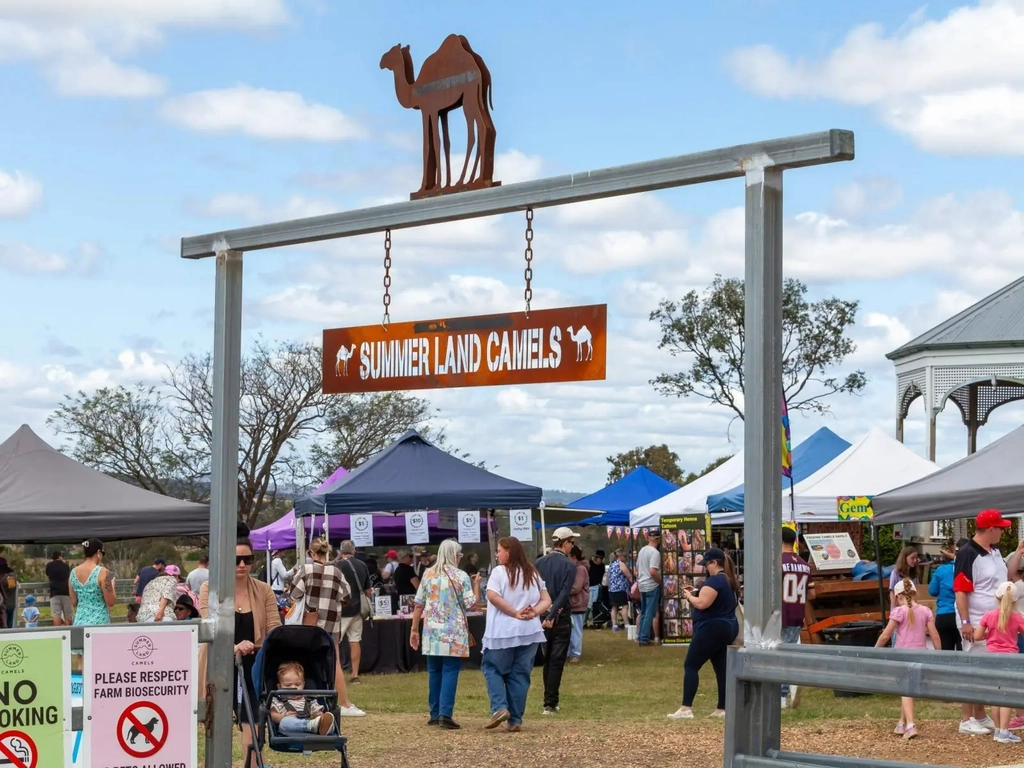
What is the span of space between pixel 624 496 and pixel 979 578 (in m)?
16.0

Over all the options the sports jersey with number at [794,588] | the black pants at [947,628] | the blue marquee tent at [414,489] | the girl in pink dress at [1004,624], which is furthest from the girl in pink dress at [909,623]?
the blue marquee tent at [414,489]

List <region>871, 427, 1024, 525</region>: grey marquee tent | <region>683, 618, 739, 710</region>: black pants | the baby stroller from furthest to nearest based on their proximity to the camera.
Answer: <region>871, 427, 1024, 525</region>: grey marquee tent, <region>683, 618, 739, 710</region>: black pants, the baby stroller

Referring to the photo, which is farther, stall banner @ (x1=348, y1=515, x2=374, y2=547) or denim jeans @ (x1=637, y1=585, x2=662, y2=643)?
denim jeans @ (x1=637, y1=585, x2=662, y2=643)

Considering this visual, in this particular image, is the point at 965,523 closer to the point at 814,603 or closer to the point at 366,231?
the point at 814,603

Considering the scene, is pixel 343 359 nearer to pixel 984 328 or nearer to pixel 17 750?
pixel 17 750

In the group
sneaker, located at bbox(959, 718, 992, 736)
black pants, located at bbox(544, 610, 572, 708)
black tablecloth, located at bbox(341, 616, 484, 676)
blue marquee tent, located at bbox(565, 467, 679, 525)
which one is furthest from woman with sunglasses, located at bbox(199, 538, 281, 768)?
blue marquee tent, located at bbox(565, 467, 679, 525)

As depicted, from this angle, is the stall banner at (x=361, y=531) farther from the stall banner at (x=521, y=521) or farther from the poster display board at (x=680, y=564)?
the poster display board at (x=680, y=564)

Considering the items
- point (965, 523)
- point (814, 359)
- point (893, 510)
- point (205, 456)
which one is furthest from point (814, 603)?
point (814, 359)

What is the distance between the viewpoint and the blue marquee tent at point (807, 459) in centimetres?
1997

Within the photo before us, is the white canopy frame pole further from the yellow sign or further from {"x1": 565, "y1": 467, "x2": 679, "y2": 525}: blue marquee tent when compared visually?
{"x1": 565, "y1": 467, "x2": 679, "y2": 525}: blue marquee tent

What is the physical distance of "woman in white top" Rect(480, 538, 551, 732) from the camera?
1116cm

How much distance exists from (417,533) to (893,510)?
25.7ft

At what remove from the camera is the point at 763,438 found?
576 cm

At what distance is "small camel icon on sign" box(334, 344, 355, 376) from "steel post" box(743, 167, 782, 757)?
2.47 m
